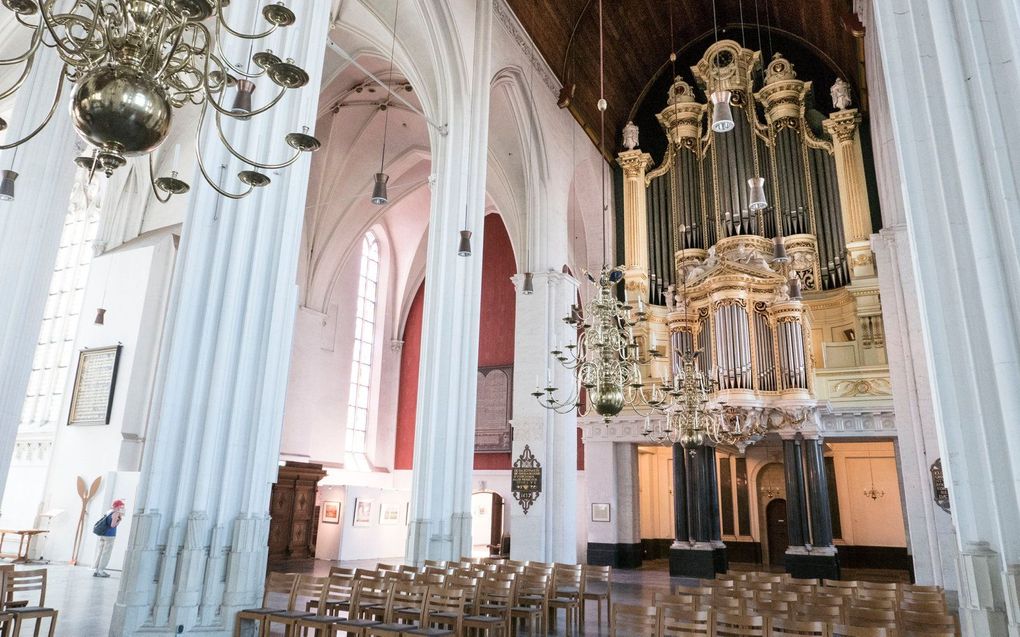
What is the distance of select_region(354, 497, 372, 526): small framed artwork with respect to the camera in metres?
15.8

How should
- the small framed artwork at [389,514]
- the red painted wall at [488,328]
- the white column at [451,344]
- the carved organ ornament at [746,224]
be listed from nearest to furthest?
the white column at [451,344] < the carved organ ornament at [746,224] < the small framed artwork at [389,514] < the red painted wall at [488,328]

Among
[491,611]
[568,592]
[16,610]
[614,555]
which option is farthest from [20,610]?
[614,555]

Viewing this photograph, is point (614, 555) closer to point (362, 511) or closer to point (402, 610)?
point (362, 511)

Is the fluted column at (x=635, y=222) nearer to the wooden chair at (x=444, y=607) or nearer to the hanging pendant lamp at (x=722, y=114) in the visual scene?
the hanging pendant lamp at (x=722, y=114)

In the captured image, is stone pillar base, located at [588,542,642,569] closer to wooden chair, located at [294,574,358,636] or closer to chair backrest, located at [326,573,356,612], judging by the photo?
wooden chair, located at [294,574,358,636]

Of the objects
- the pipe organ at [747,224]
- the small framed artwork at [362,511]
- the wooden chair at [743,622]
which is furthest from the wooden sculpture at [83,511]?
the wooden chair at [743,622]

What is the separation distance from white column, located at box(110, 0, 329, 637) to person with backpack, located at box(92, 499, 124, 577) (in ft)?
19.6

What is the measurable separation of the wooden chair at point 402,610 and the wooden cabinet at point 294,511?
9.26m

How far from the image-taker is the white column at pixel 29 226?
669 cm

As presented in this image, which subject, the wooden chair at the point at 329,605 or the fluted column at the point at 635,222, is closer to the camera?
the wooden chair at the point at 329,605

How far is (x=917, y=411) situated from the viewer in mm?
10234

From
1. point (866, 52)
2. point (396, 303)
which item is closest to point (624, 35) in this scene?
point (866, 52)

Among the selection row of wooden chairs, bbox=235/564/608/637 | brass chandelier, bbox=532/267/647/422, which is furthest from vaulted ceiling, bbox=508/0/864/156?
row of wooden chairs, bbox=235/564/608/637

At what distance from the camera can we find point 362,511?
1602 centimetres
